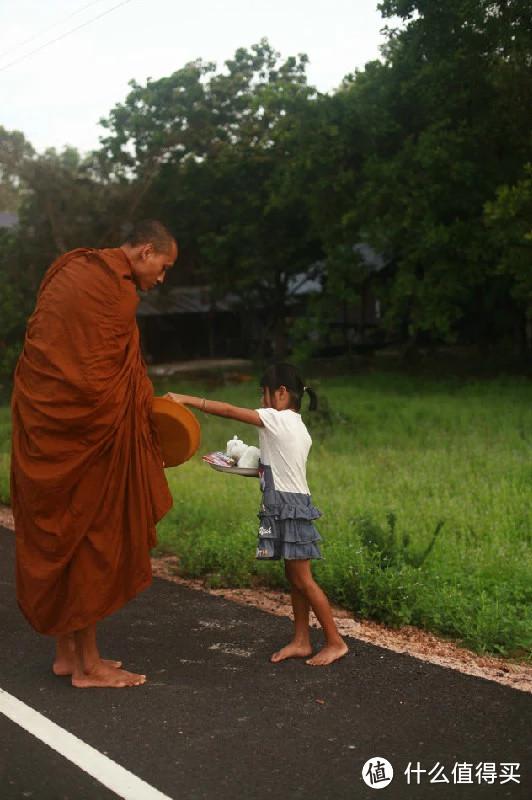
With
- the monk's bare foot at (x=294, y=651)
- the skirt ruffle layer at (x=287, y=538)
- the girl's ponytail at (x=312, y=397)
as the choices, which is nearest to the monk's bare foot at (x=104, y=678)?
the monk's bare foot at (x=294, y=651)

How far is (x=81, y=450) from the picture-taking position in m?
4.71

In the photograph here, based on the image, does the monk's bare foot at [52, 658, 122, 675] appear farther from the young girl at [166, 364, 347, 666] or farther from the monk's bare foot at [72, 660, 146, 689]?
the young girl at [166, 364, 347, 666]

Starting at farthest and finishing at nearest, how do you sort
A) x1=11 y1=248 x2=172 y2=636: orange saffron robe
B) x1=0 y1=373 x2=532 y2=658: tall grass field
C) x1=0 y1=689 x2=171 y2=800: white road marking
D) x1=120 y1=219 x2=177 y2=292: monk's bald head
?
x1=0 y1=373 x2=532 y2=658: tall grass field → x1=120 y1=219 x2=177 y2=292: monk's bald head → x1=11 y1=248 x2=172 y2=636: orange saffron robe → x1=0 y1=689 x2=171 y2=800: white road marking

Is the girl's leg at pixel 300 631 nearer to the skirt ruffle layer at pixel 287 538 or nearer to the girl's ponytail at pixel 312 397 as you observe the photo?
the skirt ruffle layer at pixel 287 538

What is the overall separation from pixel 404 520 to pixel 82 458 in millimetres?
4258

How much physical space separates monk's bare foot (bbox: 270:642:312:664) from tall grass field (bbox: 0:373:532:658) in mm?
827

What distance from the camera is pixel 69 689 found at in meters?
4.70

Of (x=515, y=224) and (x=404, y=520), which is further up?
(x=515, y=224)

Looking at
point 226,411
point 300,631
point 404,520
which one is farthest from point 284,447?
point 404,520

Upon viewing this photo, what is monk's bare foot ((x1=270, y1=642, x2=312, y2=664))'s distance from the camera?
198 inches

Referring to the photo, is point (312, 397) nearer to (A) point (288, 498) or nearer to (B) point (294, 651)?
(A) point (288, 498)

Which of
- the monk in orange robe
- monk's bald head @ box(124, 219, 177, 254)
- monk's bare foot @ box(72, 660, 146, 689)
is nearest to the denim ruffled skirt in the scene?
the monk in orange robe

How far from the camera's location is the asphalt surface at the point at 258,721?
3619 millimetres

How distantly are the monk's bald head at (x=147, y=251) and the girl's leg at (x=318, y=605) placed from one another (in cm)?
156
